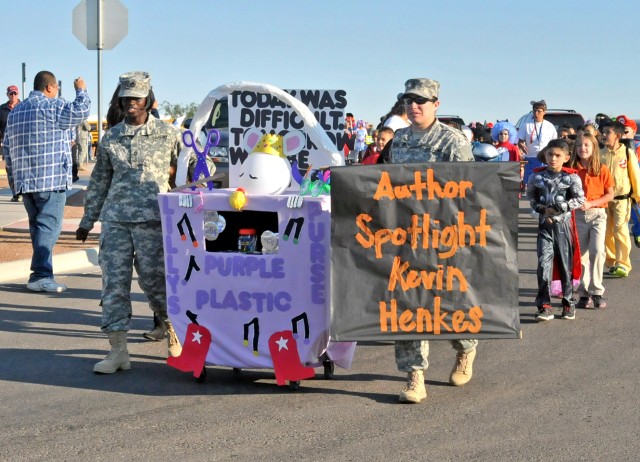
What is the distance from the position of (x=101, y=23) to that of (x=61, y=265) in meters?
2.93

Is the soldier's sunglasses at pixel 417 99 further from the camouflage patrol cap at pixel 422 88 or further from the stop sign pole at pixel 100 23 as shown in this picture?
the stop sign pole at pixel 100 23

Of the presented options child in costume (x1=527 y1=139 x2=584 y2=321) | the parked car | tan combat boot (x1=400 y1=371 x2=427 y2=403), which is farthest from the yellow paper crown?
the parked car

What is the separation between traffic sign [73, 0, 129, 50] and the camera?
13.1 metres

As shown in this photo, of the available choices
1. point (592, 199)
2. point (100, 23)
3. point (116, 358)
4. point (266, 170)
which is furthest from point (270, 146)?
point (100, 23)

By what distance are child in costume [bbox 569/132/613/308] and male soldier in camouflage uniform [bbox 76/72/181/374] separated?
4448 millimetres

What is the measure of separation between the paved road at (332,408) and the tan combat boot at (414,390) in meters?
0.06

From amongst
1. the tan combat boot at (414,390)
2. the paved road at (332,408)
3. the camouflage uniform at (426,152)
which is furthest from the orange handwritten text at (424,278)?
the paved road at (332,408)

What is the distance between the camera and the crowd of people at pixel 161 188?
6.88 m

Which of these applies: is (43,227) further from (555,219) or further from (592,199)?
(592,199)

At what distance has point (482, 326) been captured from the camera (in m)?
6.41

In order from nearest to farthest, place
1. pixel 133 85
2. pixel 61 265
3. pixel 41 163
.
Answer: pixel 133 85
pixel 41 163
pixel 61 265

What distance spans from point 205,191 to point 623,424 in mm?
2918

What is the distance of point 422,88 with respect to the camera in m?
6.76

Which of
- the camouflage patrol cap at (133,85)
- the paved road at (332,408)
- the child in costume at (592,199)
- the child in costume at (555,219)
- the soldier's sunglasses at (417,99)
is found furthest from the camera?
the child in costume at (592,199)
